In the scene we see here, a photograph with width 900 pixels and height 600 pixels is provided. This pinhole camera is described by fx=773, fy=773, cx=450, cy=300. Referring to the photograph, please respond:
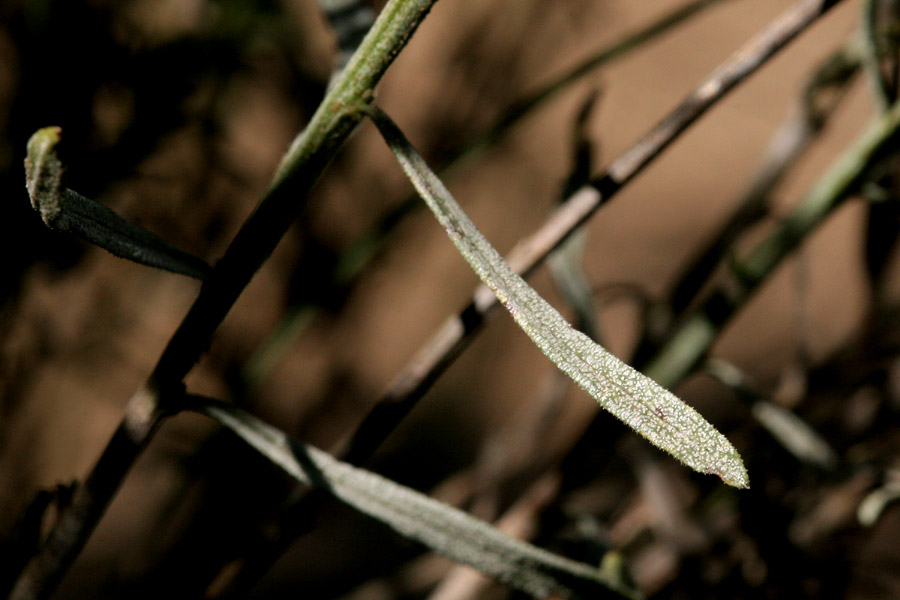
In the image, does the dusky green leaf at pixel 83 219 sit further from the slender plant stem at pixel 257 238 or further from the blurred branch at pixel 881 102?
the blurred branch at pixel 881 102

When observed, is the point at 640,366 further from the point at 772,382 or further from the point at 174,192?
the point at 772,382

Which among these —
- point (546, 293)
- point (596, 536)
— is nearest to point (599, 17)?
point (546, 293)

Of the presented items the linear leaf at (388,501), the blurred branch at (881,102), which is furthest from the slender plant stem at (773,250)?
the linear leaf at (388,501)

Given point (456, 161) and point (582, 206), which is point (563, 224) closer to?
point (582, 206)

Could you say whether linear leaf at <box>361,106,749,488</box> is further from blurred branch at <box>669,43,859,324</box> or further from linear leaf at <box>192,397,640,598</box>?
blurred branch at <box>669,43,859,324</box>

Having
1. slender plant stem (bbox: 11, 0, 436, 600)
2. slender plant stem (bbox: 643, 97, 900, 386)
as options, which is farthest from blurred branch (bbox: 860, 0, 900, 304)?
slender plant stem (bbox: 11, 0, 436, 600)

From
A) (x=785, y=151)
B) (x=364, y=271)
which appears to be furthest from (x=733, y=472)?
(x=364, y=271)
